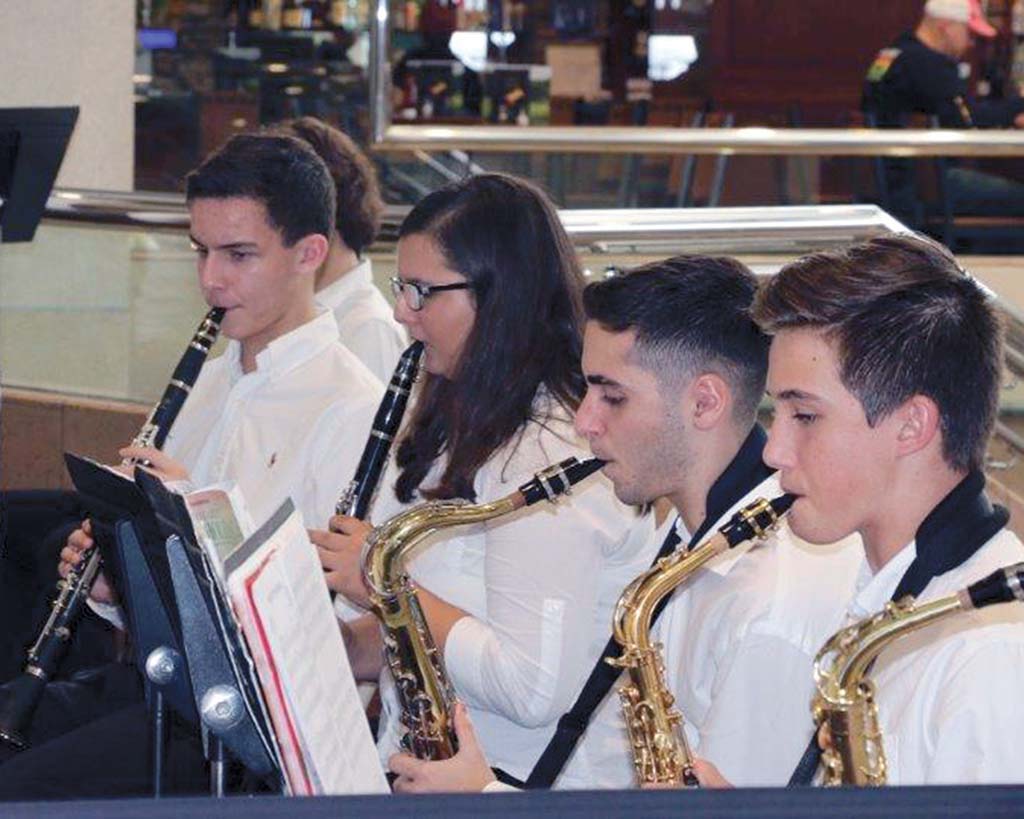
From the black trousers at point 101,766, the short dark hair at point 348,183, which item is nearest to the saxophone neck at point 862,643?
the black trousers at point 101,766

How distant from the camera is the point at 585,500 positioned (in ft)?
8.72

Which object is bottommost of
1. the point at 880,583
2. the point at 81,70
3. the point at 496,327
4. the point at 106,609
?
the point at 106,609

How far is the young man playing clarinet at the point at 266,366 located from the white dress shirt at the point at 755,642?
95cm

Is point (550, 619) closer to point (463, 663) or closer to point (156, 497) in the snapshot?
point (463, 663)

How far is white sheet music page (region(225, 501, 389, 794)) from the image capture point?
1.61 m

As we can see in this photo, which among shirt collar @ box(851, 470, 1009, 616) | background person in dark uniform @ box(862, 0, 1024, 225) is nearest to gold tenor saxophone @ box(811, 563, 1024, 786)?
shirt collar @ box(851, 470, 1009, 616)

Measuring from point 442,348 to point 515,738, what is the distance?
0.61m

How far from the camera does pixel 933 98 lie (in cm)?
803

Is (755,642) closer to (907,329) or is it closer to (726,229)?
(907,329)

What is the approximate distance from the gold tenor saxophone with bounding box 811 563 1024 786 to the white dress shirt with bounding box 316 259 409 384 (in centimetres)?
237

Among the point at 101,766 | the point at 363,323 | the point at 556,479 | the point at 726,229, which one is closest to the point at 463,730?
the point at 556,479

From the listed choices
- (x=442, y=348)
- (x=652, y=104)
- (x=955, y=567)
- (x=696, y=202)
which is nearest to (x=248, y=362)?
(x=442, y=348)

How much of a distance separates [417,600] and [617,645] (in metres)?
0.42

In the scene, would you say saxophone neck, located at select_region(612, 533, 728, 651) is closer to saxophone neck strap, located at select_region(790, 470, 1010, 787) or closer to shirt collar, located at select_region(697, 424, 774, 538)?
shirt collar, located at select_region(697, 424, 774, 538)
